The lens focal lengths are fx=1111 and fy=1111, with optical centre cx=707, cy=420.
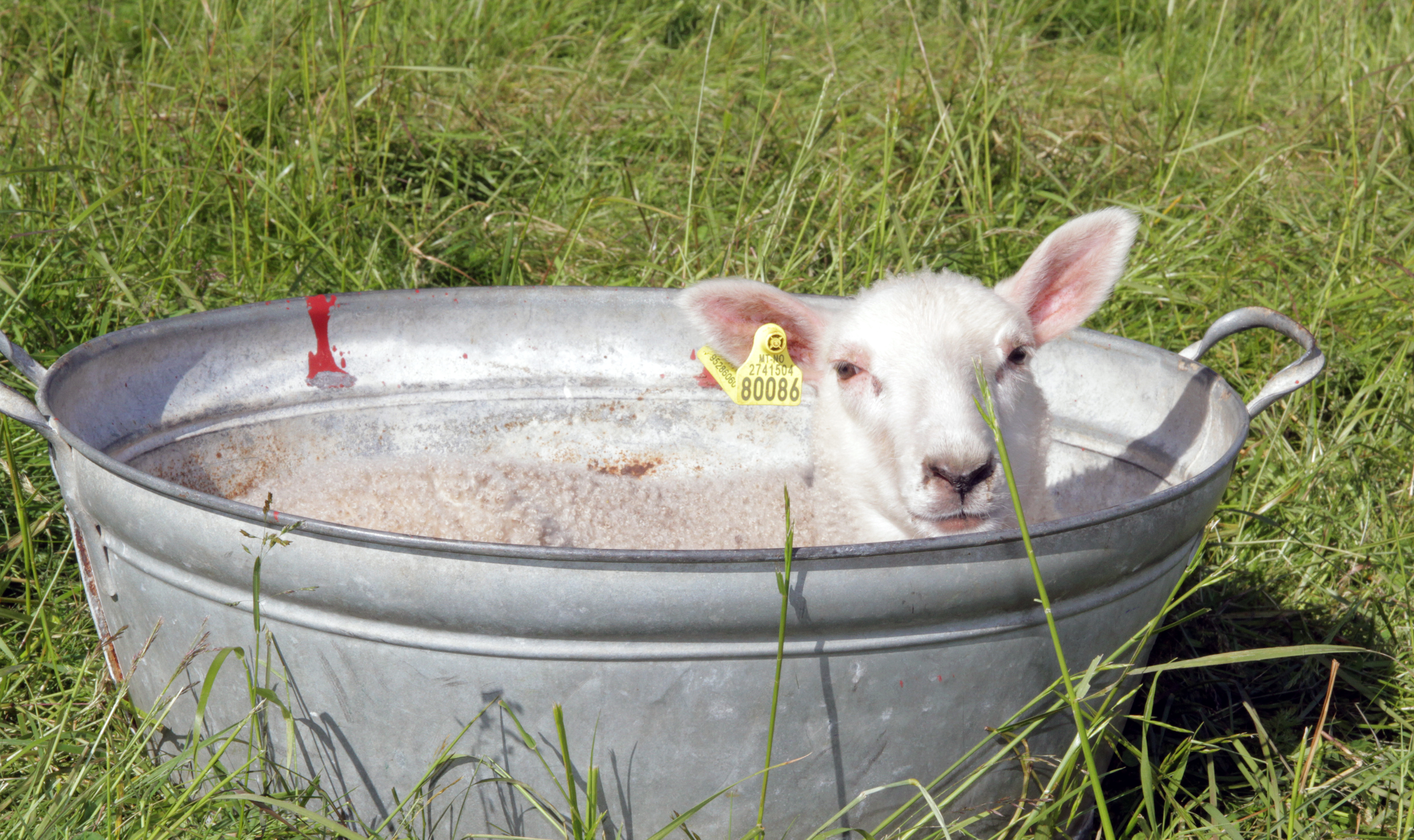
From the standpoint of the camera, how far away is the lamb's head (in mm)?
1995

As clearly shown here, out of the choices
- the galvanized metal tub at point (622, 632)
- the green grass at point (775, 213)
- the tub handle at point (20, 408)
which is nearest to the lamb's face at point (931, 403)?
the galvanized metal tub at point (622, 632)

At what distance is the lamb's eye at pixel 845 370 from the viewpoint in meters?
2.34

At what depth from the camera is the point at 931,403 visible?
2053 millimetres

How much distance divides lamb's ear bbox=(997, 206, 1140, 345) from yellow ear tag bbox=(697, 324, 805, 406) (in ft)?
1.66

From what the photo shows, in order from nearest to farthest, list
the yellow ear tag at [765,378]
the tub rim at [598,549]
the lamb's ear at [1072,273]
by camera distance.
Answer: the tub rim at [598,549], the lamb's ear at [1072,273], the yellow ear tag at [765,378]

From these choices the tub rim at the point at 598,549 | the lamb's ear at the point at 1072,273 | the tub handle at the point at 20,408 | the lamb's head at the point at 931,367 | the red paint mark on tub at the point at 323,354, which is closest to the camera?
the tub rim at the point at 598,549

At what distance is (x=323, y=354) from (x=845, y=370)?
1333mm

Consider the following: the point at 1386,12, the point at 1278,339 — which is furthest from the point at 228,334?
the point at 1386,12

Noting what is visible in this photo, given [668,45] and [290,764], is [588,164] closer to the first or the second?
[668,45]

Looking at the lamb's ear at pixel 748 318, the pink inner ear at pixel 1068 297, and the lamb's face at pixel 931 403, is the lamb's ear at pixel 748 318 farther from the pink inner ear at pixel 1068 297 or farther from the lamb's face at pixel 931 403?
the pink inner ear at pixel 1068 297

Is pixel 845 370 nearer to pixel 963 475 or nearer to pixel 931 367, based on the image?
pixel 931 367

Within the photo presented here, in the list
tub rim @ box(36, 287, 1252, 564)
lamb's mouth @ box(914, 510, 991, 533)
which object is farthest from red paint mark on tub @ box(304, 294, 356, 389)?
lamb's mouth @ box(914, 510, 991, 533)

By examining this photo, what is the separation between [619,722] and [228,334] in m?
1.56

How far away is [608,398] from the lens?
10.0ft
